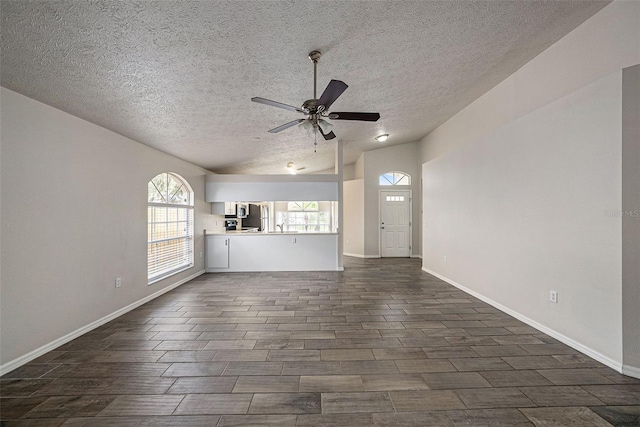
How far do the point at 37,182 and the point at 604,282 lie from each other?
527 cm

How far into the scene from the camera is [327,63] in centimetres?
283

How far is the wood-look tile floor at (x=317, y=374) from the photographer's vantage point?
174cm

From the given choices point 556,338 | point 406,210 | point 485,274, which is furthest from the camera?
point 406,210

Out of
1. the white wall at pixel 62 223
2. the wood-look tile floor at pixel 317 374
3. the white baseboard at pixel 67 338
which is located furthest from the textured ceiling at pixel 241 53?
the wood-look tile floor at pixel 317 374

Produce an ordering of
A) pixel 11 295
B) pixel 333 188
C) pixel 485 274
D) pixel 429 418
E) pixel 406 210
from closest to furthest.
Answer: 1. pixel 429 418
2. pixel 11 295
3. pixel 485 274
4. pixel 333 188
5. pixel 406 210

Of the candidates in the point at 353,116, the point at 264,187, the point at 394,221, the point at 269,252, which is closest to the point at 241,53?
the point at 353,116

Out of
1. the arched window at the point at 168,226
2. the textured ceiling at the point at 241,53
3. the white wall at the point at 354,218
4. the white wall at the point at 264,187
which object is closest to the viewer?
the textured ceiling at the point at 241,53

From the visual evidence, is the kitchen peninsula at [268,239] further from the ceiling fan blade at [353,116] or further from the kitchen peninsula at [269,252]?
the ceiling fan blade at [353,116]

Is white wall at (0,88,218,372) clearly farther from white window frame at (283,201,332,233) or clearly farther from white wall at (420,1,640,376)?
white window frame at (283,201,332,233)

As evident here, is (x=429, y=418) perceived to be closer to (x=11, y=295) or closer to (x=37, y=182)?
(x=11, y=295)

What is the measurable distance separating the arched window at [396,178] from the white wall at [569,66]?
335 centimetres

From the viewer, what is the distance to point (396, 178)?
8117mm

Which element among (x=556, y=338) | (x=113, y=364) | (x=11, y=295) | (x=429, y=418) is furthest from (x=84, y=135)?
(x=556, y=338)

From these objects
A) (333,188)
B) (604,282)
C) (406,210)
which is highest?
A: (333,188)
